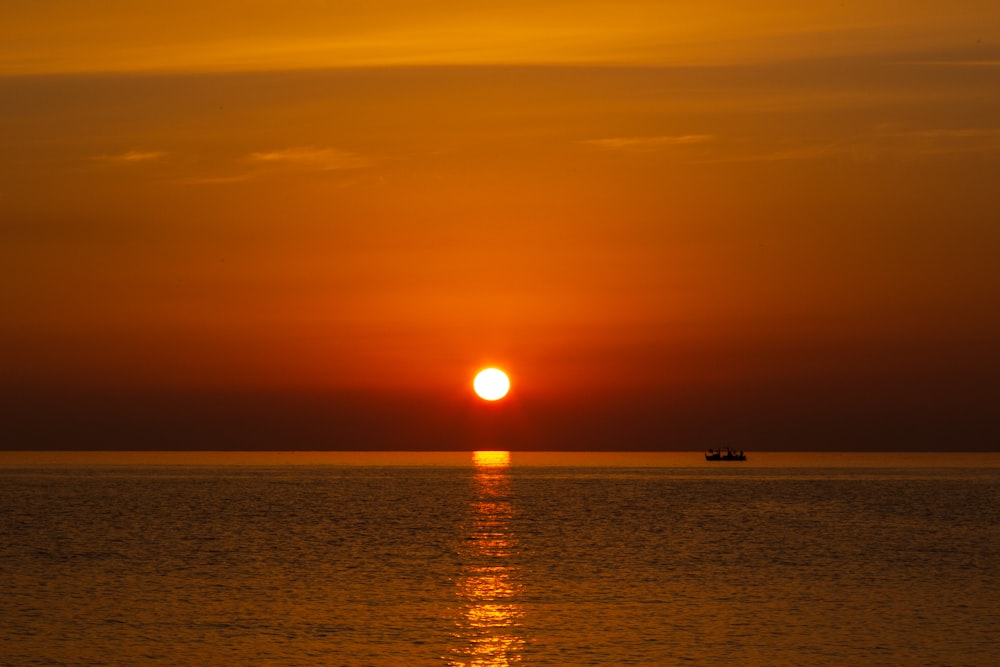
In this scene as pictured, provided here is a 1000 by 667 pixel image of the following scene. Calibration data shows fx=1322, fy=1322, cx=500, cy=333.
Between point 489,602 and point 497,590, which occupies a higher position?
point 497,590

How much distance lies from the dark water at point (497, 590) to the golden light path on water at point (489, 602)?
17cm

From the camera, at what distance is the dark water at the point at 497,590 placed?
45562mm

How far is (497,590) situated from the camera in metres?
61.0

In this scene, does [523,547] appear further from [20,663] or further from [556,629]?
[20,663]

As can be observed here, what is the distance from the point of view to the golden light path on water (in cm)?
4466

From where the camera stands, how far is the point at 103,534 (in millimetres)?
95812

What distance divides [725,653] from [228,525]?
69.0 m

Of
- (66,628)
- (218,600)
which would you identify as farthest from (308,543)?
(66,628)

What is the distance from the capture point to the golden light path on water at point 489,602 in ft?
147

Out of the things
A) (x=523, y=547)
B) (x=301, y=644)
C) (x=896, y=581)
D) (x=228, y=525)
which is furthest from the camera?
(x=228, y=525)

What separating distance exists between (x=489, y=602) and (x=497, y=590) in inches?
163

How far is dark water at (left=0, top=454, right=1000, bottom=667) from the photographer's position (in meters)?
45.6

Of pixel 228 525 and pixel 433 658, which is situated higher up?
pixel 228 525

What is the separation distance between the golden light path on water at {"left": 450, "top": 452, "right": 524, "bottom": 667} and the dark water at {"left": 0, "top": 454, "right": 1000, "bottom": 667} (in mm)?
166
